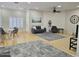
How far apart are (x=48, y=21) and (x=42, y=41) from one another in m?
1.06

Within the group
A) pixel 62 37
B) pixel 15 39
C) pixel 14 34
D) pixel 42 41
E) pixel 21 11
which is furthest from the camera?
pixel 42 41

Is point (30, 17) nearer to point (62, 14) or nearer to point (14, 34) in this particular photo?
point (14, 34)

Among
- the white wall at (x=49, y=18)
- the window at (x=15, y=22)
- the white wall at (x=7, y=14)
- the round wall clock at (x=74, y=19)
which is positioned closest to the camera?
the white wall at (x=7, y=14)

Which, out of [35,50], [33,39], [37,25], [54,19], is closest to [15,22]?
[37,25]

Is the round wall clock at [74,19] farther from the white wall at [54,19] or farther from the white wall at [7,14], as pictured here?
the white wall at [7,14]

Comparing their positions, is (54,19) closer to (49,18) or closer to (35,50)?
(49,18)

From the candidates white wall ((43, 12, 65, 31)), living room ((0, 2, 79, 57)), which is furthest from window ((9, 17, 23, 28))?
white wall ((43, 12, 65, 31))

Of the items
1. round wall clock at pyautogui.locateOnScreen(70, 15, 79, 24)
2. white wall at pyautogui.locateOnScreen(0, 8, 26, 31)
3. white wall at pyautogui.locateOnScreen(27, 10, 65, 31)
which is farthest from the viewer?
white wall at pyautogui.locateOnScreen(27, 10, 65, 31)

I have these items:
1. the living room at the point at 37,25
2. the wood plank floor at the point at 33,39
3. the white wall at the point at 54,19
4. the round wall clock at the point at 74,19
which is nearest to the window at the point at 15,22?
the living room at the point at 37,25

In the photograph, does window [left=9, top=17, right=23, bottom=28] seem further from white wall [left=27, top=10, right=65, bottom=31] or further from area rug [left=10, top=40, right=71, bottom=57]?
area rug [left=10, top=40, right=71, bottom=57]

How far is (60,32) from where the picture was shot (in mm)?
3285

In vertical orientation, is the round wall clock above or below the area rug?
above

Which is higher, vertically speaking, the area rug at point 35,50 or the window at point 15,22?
the window at point 15,22

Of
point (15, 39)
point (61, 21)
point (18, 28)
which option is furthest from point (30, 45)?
point (61, 21)
